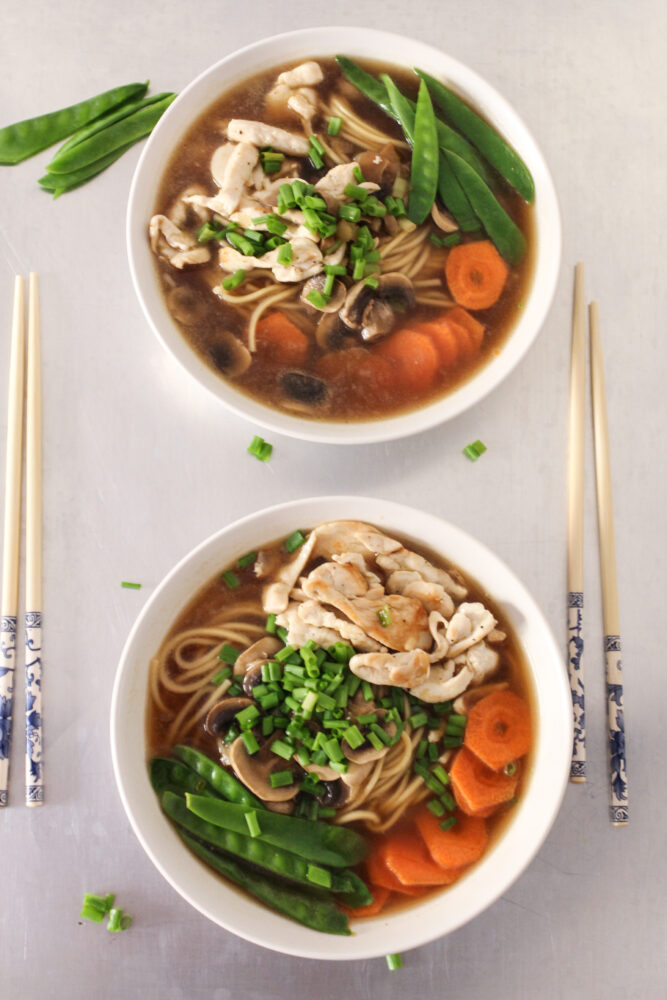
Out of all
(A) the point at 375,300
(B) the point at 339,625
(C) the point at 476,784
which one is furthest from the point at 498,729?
(A) the point at 375,300

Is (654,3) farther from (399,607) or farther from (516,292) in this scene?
(399,607)

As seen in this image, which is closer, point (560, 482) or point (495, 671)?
point (495, 671)

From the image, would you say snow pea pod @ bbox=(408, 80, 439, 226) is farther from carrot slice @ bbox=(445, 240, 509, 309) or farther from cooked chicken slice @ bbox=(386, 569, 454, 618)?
cooked chicken slice @ bbox=(386, 569, 454, 618)

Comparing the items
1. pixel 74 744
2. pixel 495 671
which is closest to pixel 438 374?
pixel 495 671

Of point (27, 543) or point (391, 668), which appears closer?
point (391, 668)

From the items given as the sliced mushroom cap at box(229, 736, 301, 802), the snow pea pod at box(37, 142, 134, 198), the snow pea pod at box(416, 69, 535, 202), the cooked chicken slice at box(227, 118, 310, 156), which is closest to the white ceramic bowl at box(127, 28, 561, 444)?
the snow pea pod at box(416, 69, 535, 202)

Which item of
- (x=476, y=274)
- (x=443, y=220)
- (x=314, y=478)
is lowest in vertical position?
(x=314, y=478)

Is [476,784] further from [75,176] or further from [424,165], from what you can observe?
[75,176]
